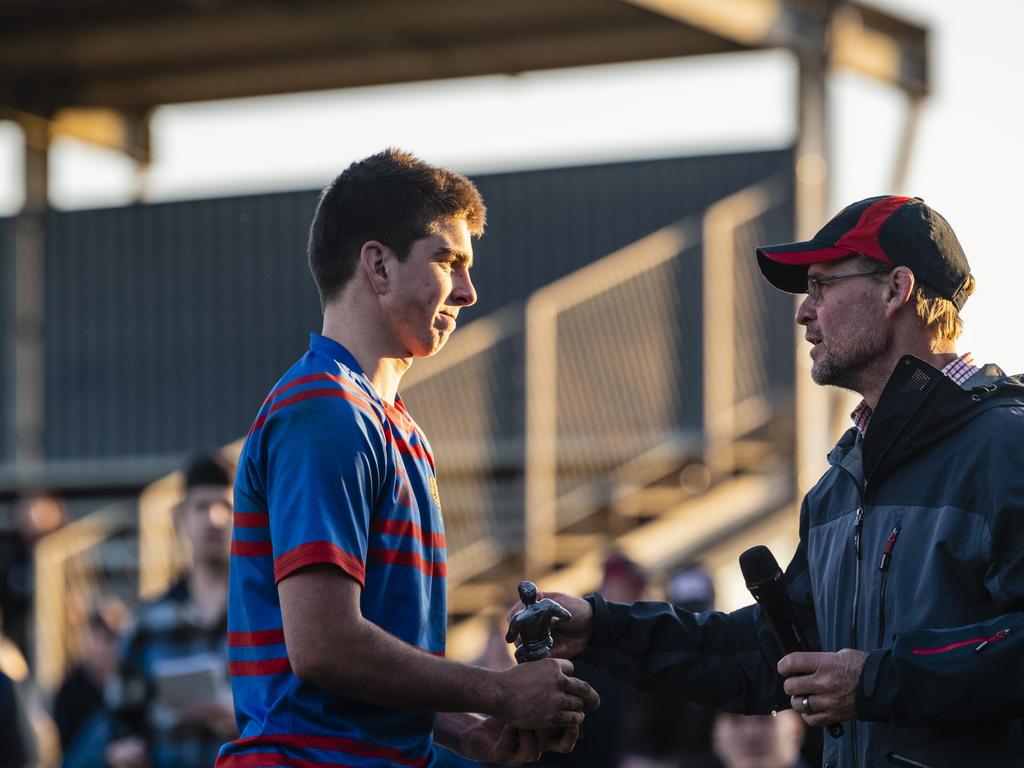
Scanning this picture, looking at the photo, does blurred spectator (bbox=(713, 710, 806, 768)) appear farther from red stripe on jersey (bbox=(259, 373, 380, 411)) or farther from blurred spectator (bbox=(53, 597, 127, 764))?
red stripe on jersey (bbox=(259, 373, 380, 411))

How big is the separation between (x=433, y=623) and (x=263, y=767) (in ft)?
1.61

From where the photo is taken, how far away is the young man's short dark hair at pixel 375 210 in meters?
4.36

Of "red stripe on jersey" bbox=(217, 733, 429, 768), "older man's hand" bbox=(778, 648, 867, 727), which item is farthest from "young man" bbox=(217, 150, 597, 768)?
"older man's hand" bbox=(778, 648, 867, 727)

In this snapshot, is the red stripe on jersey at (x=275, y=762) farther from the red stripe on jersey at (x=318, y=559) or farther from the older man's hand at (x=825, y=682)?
the older man's hand at (x=825, y=682)

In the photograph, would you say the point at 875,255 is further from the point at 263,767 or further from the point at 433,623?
the point at 263,767

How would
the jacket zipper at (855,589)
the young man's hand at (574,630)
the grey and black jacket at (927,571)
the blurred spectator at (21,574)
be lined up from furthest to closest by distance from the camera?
the blurred spectator at (21,574)
the young man's hand at (574,630)
the jacket zipper at (855,589)
the grey and black jacket at (927,571)

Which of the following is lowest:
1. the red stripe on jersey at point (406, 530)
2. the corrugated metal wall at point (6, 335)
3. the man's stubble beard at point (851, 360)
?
the red stripe on jersey at point (406, 530)

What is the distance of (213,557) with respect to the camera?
766cm

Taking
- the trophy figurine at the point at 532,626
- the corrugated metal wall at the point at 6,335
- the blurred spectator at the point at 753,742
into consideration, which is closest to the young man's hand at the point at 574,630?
the trophy figurine at the point at 532,626

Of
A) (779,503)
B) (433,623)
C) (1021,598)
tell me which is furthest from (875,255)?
(779,503)

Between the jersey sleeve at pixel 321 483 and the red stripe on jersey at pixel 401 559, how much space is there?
7cm

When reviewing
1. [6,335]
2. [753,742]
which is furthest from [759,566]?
[6,335]

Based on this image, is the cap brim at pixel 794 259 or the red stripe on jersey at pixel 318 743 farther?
the cap brim at pixel 794 259

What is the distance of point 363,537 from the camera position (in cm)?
401
